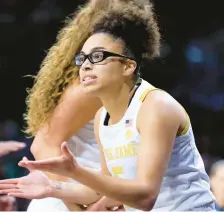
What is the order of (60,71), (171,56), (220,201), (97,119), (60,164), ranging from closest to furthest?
(60,164), (97,119), (60,71), (220,201), (171,56)

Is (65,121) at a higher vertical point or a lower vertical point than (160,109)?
lower

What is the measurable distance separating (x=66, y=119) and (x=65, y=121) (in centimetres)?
1

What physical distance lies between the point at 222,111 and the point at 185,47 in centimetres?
88

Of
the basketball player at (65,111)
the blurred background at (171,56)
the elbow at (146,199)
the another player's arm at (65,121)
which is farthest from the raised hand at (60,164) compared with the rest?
the blurred background at (171,56)

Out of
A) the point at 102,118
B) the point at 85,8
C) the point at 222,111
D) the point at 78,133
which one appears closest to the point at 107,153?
the point at 102,118

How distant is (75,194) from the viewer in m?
2.57

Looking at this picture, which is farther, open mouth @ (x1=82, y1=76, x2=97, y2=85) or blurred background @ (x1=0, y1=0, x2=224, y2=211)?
blurred background @ (x1=0, y1=0, x2=224, y2=211)

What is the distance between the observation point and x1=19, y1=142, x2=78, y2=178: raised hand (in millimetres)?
1898

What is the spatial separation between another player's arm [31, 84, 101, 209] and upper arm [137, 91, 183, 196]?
19.4 inches

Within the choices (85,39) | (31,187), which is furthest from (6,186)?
(85,39)

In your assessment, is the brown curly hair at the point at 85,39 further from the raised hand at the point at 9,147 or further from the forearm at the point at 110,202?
the forearm at the point at 110,202

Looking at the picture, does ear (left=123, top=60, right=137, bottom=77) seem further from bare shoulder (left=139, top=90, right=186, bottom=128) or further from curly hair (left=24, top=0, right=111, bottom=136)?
curly hair (left=24, top=0, right=111, bottom=136)

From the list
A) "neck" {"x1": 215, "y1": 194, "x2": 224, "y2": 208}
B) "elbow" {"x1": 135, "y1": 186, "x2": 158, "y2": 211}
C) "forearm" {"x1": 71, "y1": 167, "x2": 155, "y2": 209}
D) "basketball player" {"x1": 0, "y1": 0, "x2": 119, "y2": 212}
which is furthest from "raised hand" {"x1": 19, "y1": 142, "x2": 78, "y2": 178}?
"neck" {"x1": 215, "y1": 194, "x2": 224, "y2": 208}

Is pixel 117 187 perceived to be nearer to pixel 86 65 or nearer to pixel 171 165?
pixel 171 165
